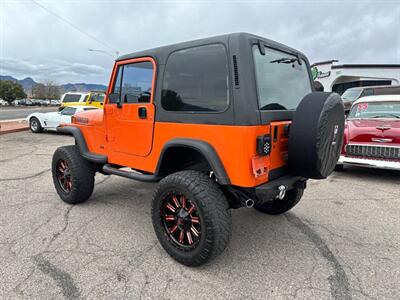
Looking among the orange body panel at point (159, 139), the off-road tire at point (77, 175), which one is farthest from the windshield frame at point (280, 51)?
the off-road tire at point (77, 175)

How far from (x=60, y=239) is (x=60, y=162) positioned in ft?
4.91

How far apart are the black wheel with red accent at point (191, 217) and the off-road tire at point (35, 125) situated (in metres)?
11.7

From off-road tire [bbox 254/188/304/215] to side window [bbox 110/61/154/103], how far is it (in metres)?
2.02

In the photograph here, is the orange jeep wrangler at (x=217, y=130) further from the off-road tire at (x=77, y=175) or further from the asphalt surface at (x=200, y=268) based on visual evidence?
the off-road tire at (x=77, y=175)

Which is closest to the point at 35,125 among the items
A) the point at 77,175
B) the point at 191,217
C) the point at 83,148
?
the point at 83,148

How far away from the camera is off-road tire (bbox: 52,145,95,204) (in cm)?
397

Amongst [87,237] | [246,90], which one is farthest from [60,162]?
[246,90]

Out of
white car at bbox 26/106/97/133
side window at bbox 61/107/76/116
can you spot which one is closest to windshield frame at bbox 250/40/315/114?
white car at bbox 26/106/97/133

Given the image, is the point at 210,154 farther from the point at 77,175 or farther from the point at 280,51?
the point at 77,175

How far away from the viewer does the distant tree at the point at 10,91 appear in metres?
57.2

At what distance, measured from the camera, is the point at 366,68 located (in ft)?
77.8

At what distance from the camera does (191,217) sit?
270cm

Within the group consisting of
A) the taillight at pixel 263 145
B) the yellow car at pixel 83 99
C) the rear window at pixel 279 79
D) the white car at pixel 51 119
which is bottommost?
the white car at pixel 51 119

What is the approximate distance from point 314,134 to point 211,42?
4.13 ft
